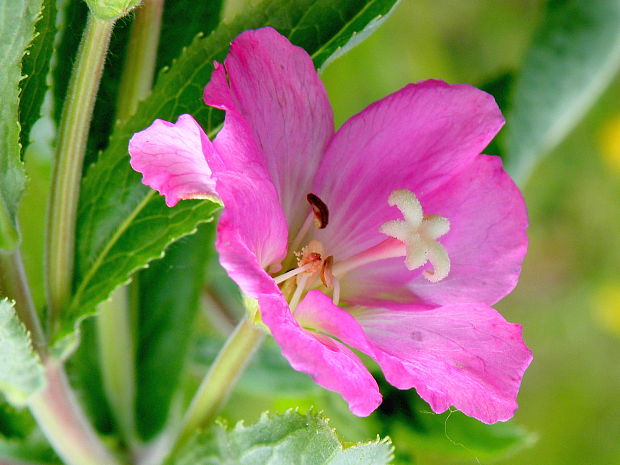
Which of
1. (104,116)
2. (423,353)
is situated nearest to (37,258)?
(104,116)

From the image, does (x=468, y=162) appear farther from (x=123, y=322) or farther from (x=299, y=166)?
(x=123, y=322)

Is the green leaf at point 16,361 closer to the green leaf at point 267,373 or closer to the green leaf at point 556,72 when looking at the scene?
the green leaf at point 267,373

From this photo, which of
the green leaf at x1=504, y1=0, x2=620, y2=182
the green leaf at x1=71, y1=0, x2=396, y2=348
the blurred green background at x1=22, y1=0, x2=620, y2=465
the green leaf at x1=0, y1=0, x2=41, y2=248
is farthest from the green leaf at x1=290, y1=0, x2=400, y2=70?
the blurred green background at x1=22, y1=0, x2=620, y2=465

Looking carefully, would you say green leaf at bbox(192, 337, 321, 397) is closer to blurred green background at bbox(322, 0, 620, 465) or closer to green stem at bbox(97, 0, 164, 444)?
green stem at bbox(97, 0, 164, 444)

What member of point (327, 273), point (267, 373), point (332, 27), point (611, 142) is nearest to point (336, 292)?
point (327, 273)

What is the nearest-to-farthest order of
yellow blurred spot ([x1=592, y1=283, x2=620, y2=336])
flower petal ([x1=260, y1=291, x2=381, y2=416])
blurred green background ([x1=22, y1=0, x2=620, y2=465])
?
flower petal ([x1=260, y1=291, x2=381, y2=416]), blurred green background ([x1=22, y1=0, x2=620, y2=465]), yellow blurred spot ([x1=592, y1=283, x2=620, y2=336])

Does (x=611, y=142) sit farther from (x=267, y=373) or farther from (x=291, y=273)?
(x=291, y=273)
